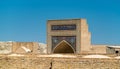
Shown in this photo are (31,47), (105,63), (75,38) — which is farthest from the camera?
(31,47)

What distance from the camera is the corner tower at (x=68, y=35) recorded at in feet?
87.6

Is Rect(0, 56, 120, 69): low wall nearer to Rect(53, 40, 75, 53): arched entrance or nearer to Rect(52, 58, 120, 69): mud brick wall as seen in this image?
Rect(52, 58, 120, 69): mud brick wall

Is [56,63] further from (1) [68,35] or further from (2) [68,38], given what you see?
(2) [68,38]

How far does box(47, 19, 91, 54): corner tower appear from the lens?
87.6ft

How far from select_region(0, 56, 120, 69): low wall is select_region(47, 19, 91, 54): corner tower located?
12336mm

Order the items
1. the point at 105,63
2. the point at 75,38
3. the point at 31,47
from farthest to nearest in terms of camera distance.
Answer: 1. the point at 31,47
2. the point at 75,38
3. the point at 105,63

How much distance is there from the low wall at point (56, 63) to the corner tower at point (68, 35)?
1234cm

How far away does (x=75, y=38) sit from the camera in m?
26.8

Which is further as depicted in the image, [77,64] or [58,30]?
[58,30]

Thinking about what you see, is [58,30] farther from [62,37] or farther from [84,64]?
[84,64]

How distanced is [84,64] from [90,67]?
12.2 inches

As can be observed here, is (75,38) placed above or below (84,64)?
above

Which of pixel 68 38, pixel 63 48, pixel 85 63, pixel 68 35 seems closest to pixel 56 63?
pixel 85 63

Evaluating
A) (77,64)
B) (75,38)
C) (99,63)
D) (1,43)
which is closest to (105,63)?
(99,63)
